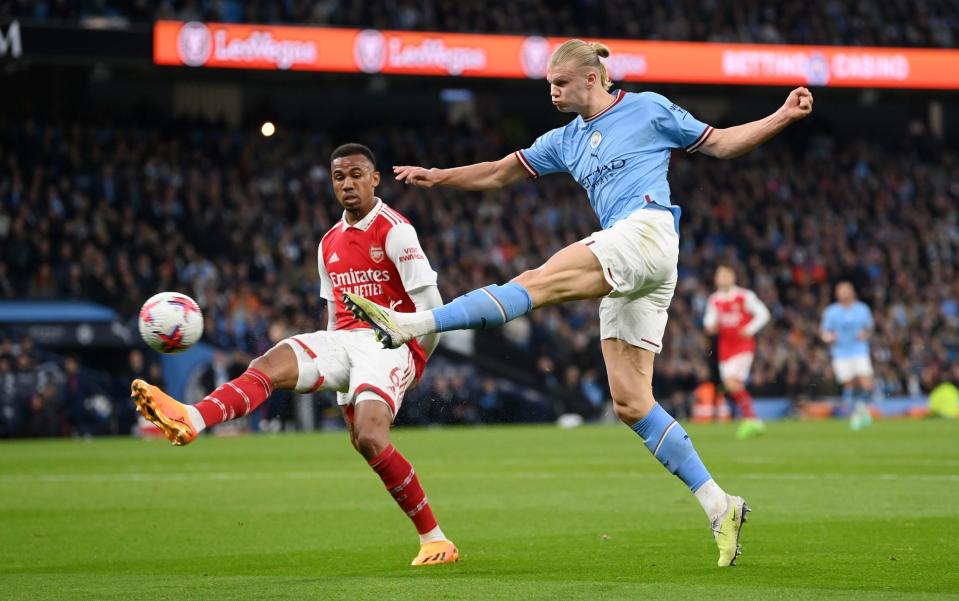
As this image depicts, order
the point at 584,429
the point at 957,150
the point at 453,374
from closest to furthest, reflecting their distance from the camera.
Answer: the point at 584,429
the point at 453,374
the point at 957,150

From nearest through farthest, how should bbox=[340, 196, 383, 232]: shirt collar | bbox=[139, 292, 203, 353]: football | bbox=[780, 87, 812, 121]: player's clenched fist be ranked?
1. bbox=[780, 87, 812, 121]: player's clenched fist
2. bbox=[139, 292, 203, 353]: football
3. bbox=[340, 196, 383, 232]: shirt collar

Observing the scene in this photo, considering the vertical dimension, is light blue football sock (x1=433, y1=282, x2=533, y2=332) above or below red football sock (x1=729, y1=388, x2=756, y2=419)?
above

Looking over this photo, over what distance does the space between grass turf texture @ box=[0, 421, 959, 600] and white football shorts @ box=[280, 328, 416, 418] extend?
94cm

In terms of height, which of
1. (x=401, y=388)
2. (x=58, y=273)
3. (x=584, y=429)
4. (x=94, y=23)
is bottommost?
(x=584, y=429)

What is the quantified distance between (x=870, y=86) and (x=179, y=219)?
16.8 metres

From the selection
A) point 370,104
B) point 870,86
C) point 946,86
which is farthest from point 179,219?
point 946,86

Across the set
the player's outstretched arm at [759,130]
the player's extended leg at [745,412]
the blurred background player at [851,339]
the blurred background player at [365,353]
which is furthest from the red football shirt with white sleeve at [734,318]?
the player's outstretched arm at [759,130]

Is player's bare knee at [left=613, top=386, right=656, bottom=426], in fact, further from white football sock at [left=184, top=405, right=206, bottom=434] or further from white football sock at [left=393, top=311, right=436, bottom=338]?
white football sock at [left=184, top=405, right=206, bottom=434]

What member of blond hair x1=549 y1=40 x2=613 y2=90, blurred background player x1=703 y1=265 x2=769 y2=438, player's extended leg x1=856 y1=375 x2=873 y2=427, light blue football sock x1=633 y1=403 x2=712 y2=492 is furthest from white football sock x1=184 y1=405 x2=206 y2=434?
player's extended leg x1=856 y1=375 x2=873 y2=427

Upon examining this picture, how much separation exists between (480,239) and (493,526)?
22425 mm

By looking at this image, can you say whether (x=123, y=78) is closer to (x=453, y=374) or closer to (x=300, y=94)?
(x=300, y=94)

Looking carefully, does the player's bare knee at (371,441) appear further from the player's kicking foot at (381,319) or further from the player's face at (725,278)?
the player's face at (725,278)

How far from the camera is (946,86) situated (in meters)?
35.1

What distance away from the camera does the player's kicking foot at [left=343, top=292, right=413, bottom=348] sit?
20.8 ft
